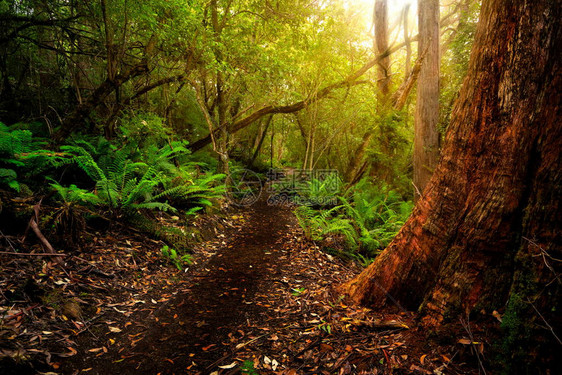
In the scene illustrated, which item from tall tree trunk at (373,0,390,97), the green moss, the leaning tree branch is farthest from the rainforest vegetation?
the leaning tree branch

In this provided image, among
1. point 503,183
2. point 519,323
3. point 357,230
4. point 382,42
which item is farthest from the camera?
point 382,42

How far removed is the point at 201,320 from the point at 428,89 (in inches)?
255

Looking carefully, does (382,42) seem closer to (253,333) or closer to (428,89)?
(428,89)

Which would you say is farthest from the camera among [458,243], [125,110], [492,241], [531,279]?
[125,110]

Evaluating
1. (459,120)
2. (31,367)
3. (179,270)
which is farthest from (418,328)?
(179,270)

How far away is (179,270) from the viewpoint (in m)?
3.94

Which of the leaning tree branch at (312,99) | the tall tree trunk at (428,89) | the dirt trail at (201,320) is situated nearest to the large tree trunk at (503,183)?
the dirt trail at (201,320)

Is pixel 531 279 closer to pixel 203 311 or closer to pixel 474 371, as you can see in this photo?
pixel 474 371

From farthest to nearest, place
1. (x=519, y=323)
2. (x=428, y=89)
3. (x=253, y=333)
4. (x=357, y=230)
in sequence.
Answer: (x=428, y=89)
(x=357, y=230)
(x=253, y=333)
(x=519, y=323)

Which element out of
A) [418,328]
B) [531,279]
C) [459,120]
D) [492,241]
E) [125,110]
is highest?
[125,110]

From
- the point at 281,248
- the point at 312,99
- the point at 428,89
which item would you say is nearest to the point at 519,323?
the point at 281,248

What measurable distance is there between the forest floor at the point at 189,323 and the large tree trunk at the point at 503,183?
0.42m

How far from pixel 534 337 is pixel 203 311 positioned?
9.29ft

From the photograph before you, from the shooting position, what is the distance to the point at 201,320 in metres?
2.81
